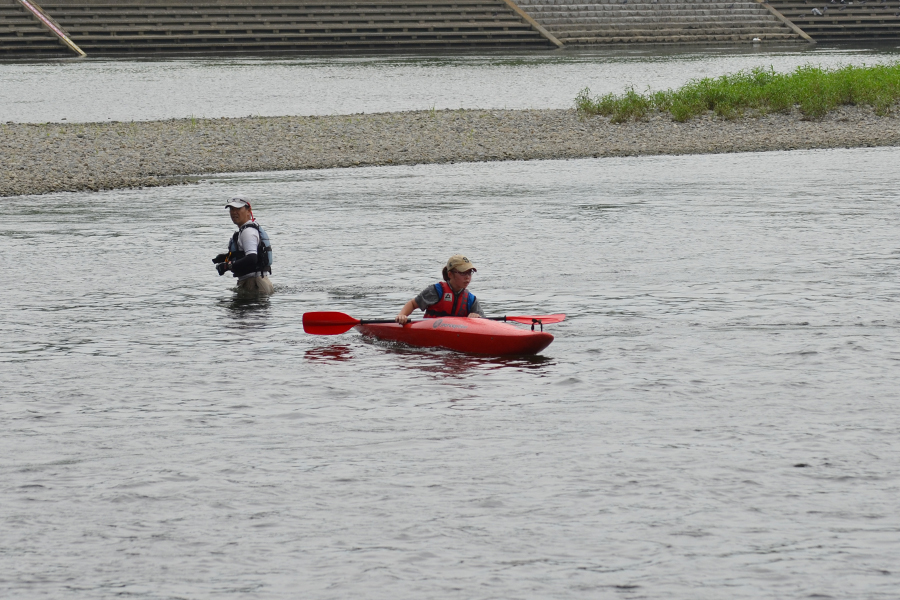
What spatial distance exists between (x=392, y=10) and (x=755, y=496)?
74.0 m

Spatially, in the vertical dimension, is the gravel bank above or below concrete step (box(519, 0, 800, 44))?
below

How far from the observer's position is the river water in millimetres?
8539

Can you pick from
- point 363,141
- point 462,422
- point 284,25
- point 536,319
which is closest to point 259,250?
point 536,319

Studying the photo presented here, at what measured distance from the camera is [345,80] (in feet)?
192

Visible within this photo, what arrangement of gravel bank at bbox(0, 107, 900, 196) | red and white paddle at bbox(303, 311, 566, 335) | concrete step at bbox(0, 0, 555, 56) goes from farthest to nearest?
1. concrete step at bbox(0, 0, 555, 56)
2. gravel bank at bbox(0, 107, 900, 196)
3. red and white paddle at bbox(303, 311, 566, 335)

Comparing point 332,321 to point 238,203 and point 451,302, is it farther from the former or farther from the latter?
point 238,203

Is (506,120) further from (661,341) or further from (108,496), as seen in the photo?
(108,496)

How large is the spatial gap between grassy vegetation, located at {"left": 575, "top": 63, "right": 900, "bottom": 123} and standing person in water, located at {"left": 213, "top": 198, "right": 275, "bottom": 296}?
2504 centimetres

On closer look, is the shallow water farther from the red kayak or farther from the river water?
the red kayak

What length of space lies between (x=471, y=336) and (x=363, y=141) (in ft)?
81.5

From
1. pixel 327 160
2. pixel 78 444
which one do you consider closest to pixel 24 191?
pixel 327 160

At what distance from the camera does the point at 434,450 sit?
10.9 metres

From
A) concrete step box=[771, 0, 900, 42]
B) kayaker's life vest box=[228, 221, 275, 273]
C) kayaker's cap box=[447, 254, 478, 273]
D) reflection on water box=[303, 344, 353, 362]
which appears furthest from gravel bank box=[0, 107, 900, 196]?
concrete step box=[771, 0, 900, 42]

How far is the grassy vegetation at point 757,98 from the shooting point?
137 feet
